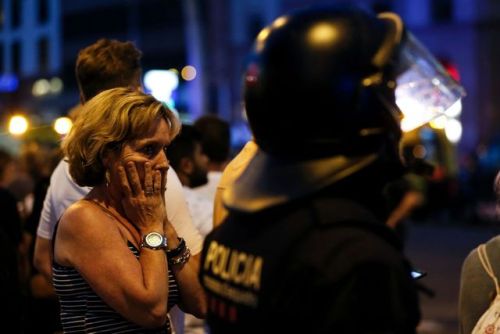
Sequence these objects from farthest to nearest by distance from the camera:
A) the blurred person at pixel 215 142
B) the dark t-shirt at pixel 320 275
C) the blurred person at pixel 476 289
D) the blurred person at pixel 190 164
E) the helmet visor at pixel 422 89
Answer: the blurred person at pixel 215 142, the blurred person at pixel 190 164, the blurred person at pixel 476 289, the helmet visor at pixel 422 89, the dark t-shirt at pixel 320 275

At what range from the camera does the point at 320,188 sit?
1762mm

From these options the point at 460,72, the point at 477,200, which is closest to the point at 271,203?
the point at 477,200

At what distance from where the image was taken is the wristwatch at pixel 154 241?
2.86 metres

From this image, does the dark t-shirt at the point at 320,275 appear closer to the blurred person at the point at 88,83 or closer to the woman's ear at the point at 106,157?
the woman's ear at the point at 106,157

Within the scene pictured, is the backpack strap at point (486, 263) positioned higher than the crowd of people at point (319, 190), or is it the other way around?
the crowd of people at point (319, 190)

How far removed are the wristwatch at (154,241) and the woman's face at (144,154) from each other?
0.47 feet

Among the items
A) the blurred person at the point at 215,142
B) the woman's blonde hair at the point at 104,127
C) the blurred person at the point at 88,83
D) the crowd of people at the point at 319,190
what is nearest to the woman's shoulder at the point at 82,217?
the woman's blonde hair at the point at 104,127

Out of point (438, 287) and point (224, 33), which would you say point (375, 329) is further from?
point (224, 33)

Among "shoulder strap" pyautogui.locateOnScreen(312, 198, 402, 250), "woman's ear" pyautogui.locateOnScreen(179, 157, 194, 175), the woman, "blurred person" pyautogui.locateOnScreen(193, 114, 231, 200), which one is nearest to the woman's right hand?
the woman

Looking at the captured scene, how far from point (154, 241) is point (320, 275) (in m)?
1.25

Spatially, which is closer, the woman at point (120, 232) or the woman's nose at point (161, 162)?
the woman at point (120, 232)

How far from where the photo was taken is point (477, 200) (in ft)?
77.0

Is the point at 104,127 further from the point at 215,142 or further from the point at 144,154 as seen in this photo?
the point at 215,142

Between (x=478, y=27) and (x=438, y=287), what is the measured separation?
26885mm
